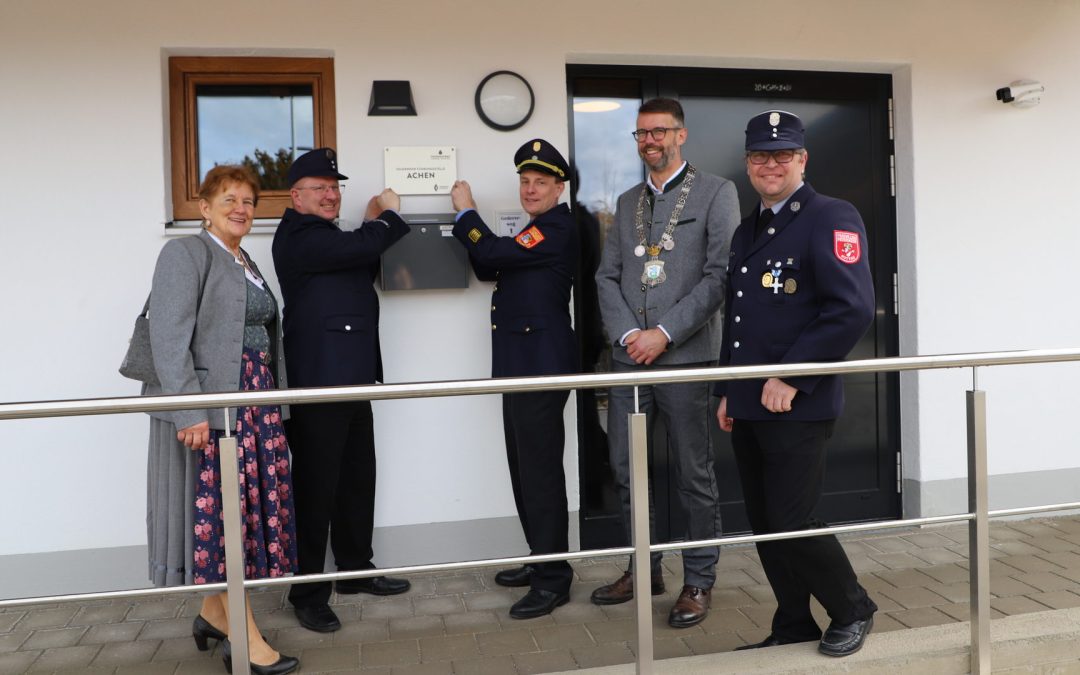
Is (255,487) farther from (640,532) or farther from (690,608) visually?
(690,608)

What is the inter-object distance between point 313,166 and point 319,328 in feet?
1.89

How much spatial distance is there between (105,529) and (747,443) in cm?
250

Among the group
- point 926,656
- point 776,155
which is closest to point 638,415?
point 776,155

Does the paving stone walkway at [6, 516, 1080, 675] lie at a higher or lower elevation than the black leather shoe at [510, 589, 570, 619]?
lower

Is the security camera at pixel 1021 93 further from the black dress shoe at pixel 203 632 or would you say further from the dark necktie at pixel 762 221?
the black dress shoe at pixel 203 632

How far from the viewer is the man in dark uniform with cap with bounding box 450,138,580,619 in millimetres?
3271

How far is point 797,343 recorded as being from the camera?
2428 millimetres

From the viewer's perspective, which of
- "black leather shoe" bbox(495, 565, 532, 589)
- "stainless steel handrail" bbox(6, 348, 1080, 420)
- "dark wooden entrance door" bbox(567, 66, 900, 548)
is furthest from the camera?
"dark wooden entrance door" bbox(567, 66, 900, 548)

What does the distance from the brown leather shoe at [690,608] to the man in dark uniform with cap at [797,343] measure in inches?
17.6

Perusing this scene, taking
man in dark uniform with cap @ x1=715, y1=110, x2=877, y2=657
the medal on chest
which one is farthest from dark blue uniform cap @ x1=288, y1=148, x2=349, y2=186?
man in dark uniform with cap @ x1=715, y1=110, x2=877, y2=657

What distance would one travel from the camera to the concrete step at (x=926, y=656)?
2459 millimetres

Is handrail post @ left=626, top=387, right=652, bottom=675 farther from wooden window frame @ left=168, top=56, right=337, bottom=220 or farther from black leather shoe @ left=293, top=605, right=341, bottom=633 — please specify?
wooden window frame @ left=168, top=56, right=337, bottom=220

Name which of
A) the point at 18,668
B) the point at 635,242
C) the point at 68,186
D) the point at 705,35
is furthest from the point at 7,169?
the point at 705,35

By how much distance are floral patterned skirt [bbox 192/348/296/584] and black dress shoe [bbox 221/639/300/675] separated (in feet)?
0.77
